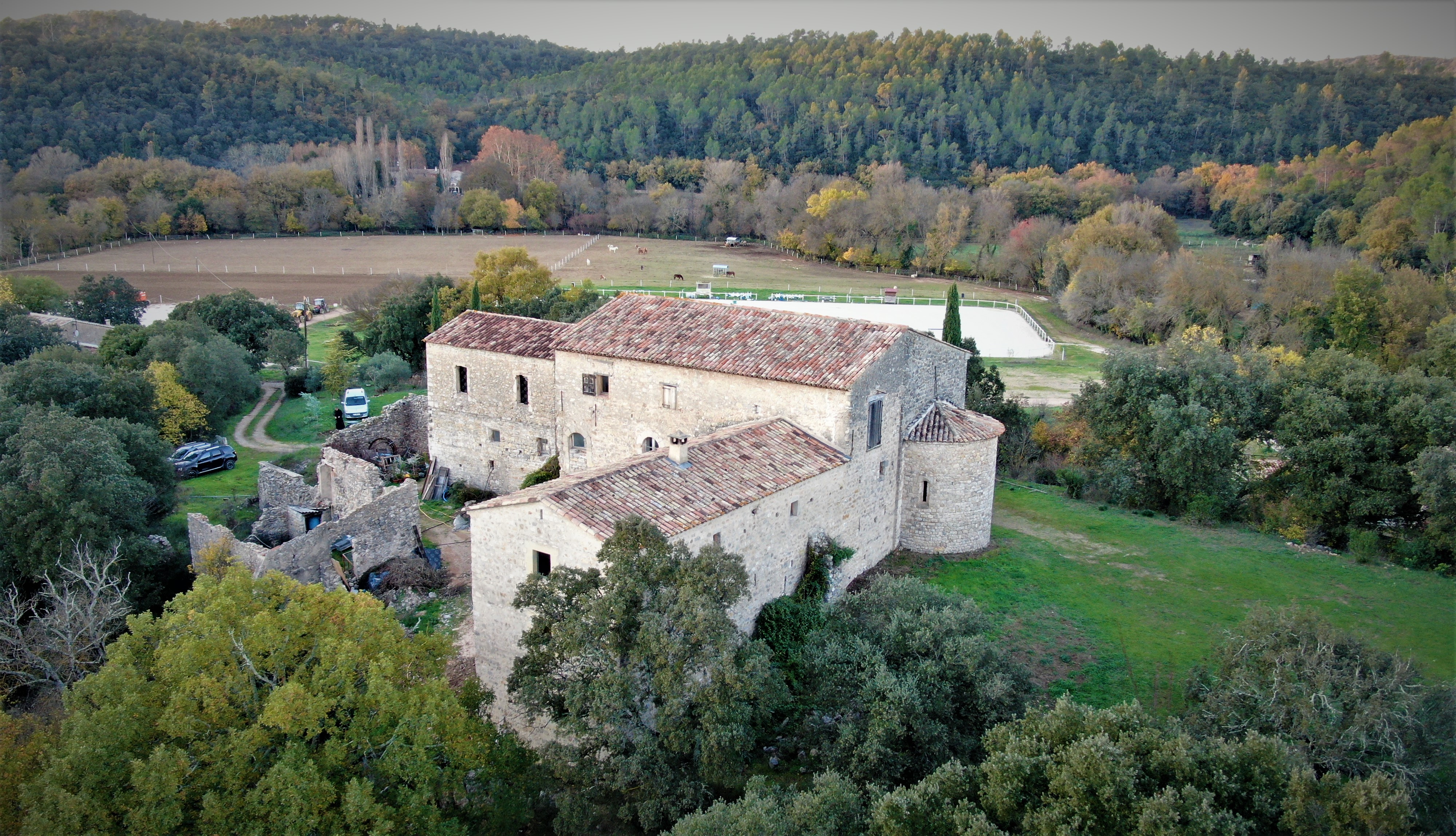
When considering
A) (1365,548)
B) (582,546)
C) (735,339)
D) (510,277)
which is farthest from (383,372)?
(1365,548)

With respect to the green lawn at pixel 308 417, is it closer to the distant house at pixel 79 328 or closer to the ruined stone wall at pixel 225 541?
the ruined stone wall at pixel 225 541

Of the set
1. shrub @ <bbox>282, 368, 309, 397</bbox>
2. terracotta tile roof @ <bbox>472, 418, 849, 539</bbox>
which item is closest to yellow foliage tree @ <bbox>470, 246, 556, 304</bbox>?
shrub @ <bbox>282, 368, 309, 397</bbox>

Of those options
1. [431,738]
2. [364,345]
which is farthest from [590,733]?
[364,345]

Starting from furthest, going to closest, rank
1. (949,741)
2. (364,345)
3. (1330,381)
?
(364,345) → (1330,381) → (949,741)

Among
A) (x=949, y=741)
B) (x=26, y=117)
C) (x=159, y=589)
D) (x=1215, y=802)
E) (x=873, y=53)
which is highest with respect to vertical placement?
(x=873, y=53)

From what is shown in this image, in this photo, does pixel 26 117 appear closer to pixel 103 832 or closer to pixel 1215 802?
pixel 103 832

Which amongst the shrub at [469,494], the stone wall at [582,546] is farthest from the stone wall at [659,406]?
the shrub at [469,494]
